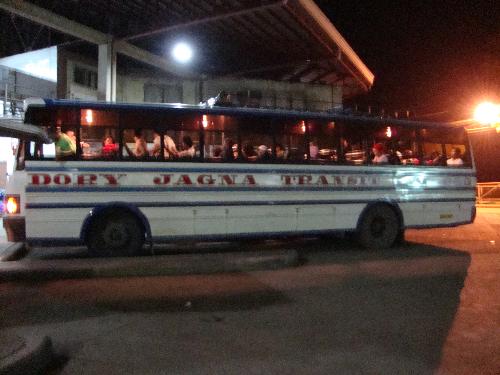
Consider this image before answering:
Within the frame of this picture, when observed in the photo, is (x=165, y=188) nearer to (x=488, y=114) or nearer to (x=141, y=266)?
(x=141, y=266)

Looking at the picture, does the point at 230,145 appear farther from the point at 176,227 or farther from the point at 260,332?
the point at 260,332

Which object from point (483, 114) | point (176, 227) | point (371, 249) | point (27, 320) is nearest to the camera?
point (27, 320)

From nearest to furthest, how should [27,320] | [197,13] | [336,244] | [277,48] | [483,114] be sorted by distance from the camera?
1. [27,320]
2. [336,244]
3. [197,13]
4. [277,48]
5. [483,114]

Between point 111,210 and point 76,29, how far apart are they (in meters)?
9.64

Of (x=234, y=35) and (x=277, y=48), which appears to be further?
(x=277, y=48)

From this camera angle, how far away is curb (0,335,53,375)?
387cm

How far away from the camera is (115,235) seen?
30.6 feet

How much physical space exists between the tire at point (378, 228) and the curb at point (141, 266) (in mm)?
2666

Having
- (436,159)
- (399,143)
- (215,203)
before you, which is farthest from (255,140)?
(436,159)

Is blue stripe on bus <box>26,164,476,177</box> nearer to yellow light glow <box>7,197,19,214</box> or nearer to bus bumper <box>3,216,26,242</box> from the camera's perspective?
yellow light glow <box>7,197,19,214</box>

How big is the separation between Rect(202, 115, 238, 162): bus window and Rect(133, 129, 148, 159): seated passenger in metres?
1.20

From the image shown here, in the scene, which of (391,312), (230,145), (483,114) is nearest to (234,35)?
(230,145)

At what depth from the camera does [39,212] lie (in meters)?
8.67

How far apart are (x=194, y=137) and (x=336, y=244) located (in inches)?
191
